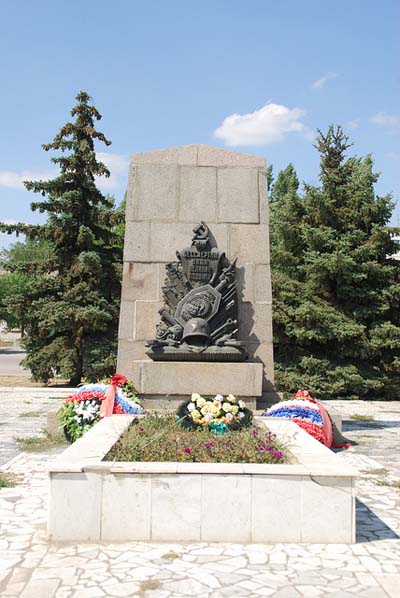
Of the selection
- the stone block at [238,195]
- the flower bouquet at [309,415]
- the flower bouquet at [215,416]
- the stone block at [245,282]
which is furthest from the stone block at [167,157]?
the flower bouquet at [215,416]

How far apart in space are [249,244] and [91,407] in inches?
125

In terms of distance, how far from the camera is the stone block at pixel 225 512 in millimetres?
3926

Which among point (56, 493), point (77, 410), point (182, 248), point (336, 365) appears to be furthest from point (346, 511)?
point (336, 365)

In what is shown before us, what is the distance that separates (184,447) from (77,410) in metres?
2.82

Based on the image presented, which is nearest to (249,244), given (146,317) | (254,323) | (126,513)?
(254,323)

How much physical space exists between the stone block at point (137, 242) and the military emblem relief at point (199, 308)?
1.70 ft

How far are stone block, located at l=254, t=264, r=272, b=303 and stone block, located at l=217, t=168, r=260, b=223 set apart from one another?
2.27 ft

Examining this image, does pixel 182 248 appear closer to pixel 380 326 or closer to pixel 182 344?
pixel 182 344

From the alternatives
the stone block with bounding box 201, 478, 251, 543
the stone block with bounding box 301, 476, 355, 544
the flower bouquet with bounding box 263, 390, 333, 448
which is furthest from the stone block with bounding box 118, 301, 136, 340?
the stone block with bounding box 301, 476, 355, 544

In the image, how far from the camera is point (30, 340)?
15.9m

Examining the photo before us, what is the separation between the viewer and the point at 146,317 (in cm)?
838

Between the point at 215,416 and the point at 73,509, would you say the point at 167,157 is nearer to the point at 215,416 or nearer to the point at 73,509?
the point at 215,416

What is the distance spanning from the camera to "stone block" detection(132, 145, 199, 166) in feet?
28.6

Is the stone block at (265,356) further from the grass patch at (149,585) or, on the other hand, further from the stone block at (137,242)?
the grass patch at (149,585)
